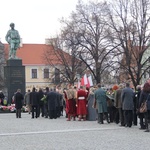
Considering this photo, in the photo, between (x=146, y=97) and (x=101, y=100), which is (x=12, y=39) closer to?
(x=101, y=100)

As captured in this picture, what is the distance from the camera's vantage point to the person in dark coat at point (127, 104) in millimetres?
17567

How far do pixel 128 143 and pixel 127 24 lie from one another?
1302 inches

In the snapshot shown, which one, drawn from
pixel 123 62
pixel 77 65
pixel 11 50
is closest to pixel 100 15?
pixel 123 62

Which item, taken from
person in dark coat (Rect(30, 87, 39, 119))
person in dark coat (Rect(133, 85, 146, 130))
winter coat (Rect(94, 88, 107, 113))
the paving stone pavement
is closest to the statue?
person in dark coat (Rect(30, 87, 39, 119))

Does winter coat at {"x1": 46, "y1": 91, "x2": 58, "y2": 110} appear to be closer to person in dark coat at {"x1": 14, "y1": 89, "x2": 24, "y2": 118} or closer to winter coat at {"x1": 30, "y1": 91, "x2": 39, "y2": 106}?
winter coat at {"x1": 30, "y1": 91, "x2": 39, "y2": 106}

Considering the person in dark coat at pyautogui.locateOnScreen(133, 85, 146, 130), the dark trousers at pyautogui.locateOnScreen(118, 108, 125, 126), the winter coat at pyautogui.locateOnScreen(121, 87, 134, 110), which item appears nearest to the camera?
the person in dark coat at pyautogui.locateOnScreen(133, 85, 146, 130)

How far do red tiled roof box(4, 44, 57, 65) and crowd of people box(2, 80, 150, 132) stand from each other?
6633cm

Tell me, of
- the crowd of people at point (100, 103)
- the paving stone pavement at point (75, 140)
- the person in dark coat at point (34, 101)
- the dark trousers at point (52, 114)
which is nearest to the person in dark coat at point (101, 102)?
the crowd of people at point (100, 103)

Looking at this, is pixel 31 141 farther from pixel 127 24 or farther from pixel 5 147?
pixel 127 24

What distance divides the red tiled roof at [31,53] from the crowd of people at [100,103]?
66.3 meters

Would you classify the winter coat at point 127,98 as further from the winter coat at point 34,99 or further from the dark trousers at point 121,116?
the winter coat at point 34,99

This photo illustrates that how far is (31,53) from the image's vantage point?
95438 mm

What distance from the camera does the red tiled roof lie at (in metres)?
92.9

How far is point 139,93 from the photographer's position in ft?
56.3
